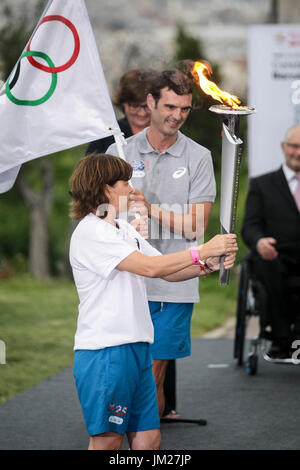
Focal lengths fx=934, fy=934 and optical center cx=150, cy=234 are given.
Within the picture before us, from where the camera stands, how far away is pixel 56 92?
4.85 metres

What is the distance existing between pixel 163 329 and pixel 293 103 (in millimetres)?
5657

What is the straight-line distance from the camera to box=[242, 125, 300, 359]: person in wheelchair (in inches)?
292

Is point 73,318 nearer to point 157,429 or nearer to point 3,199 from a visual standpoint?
point 157,429

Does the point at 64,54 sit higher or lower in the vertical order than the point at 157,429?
higher

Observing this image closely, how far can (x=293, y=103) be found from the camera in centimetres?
1027

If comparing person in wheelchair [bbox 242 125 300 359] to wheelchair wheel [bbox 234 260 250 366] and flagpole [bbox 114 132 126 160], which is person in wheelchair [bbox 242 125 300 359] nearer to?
wheelchair wheel [bbox 234 260 250 366]

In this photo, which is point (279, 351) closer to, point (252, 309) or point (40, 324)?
point (252, 309)

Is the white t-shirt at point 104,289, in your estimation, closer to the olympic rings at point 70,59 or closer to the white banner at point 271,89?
the olympic rings at point 70,59

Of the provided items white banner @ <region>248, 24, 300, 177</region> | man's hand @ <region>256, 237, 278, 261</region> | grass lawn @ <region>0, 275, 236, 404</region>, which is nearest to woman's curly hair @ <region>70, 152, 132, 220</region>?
man's hand @ <region>256, 237, 278, 261</region>

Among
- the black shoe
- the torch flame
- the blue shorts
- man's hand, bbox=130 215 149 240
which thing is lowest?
the black shoe

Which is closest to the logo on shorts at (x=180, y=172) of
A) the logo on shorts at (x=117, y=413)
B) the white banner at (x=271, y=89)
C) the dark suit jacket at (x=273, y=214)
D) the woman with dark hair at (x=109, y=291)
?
the woman with dark hair at (x=109, y=291)

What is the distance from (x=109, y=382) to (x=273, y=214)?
4.19 meters

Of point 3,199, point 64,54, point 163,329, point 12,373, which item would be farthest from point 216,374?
point 3,199

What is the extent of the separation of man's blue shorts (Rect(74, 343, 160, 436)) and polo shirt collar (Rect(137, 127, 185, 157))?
1.48 metres
